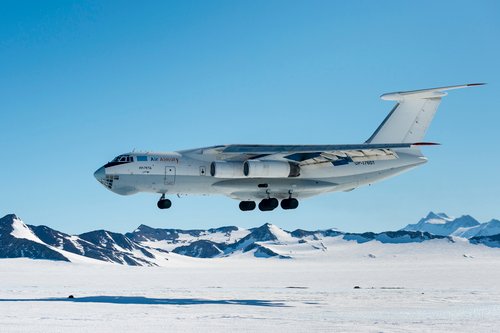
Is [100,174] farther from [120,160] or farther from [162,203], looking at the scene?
[162,203]

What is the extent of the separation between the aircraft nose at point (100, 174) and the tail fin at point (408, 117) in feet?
51.8

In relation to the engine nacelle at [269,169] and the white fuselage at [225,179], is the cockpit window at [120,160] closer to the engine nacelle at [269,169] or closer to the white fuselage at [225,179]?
the white fuselage at [225,179]

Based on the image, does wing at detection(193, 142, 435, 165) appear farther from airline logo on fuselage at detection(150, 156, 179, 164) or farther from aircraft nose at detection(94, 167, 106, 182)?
aircraft nose at detection(94, 167, 106, 182)

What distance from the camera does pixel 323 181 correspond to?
35.8 meters

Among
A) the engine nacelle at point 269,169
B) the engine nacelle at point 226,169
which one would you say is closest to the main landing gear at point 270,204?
the engine nacelle at point 269,169

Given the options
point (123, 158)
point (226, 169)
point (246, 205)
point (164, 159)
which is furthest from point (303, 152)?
point (123, 158)

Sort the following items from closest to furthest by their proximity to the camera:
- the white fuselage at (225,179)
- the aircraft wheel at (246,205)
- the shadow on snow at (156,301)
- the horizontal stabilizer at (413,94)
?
the shadow on snow at (156,301)
the white fuselage at (225,179)
the aircraft wheel at (246,205)
the horizontal stabilizer at (413,94)

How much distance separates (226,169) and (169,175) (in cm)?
265

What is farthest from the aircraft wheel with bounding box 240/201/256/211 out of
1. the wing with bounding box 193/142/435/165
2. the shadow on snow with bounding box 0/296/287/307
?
the shadow on snow with bounding box 0/296/287/307

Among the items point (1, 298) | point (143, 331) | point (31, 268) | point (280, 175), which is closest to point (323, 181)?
point (280, 175)

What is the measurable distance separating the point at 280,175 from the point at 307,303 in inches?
313

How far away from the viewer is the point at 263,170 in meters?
32.7

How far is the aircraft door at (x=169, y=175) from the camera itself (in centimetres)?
3228

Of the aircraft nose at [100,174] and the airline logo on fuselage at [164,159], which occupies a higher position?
the airline logo on fuselage at [164,159]
